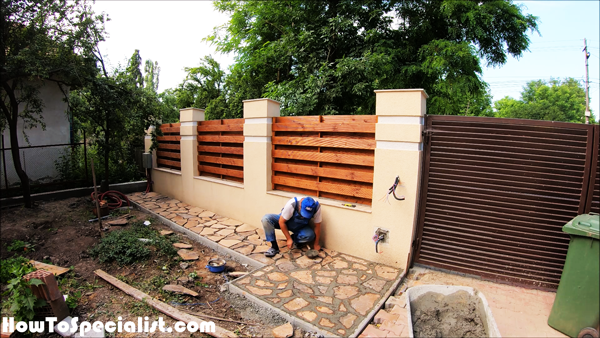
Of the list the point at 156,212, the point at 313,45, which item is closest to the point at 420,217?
the point at 156,212

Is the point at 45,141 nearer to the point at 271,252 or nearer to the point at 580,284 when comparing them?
the point at 271,252

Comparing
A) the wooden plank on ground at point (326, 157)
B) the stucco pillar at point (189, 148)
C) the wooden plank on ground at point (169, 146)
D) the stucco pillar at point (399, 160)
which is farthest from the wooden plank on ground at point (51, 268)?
the stucco pillar at point (399, 160)

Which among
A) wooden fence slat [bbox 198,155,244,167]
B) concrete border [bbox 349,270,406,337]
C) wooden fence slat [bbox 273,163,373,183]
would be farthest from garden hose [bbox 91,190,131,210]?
concrete border [bbox 349,270,406,337]

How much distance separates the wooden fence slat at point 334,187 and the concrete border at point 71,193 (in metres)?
6.21

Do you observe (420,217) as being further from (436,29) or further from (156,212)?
(436,29)

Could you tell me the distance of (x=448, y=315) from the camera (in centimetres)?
308

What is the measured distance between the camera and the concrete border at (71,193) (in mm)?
7219

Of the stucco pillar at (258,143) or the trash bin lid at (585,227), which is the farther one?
the stucco pillar at (258,143)

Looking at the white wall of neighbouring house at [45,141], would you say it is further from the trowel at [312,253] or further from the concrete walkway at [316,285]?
the trowel at [312,253]

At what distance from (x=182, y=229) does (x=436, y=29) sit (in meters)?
10.2

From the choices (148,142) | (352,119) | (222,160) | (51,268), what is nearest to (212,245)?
(222,160)

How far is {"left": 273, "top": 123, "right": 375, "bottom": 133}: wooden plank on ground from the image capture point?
4.69 m

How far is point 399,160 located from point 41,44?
745cm

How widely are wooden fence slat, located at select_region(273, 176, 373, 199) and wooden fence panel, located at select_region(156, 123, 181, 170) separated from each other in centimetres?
451
